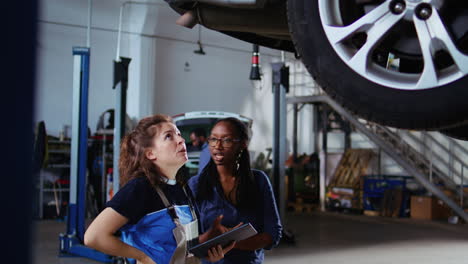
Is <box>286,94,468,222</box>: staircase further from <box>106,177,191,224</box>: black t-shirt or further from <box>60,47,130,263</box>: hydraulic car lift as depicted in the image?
<box>106,177,191,224</box>: black t-shirt

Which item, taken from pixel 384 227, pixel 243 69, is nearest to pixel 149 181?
pixel 384 227

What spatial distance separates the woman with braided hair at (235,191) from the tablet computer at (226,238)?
26cm

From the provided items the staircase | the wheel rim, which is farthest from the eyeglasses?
the staircase

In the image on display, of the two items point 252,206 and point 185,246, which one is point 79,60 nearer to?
point 252,206

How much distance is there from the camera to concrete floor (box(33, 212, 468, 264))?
22.8 feet

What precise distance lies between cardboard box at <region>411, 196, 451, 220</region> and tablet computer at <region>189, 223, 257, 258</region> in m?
10.7

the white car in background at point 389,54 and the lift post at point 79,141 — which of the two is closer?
the white car in background at point 389,54

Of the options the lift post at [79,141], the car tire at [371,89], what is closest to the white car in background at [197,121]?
the lift post at [79,141]

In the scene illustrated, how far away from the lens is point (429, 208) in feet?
39.0

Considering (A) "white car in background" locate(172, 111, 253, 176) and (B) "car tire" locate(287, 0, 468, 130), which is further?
(A) "white car in background" locate(172, 111, 253, 176)

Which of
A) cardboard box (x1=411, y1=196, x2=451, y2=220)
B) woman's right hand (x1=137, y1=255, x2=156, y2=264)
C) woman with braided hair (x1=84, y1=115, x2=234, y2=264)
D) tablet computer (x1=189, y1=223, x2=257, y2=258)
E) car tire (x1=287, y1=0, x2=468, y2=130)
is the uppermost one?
car tire (x1=287, y1=0, x2=468, y2=130)

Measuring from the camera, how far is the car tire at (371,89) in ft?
5.92

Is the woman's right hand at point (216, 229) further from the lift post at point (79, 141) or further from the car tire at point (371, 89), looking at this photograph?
the lift post at point (79, 141)

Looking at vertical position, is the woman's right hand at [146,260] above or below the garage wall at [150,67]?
below
